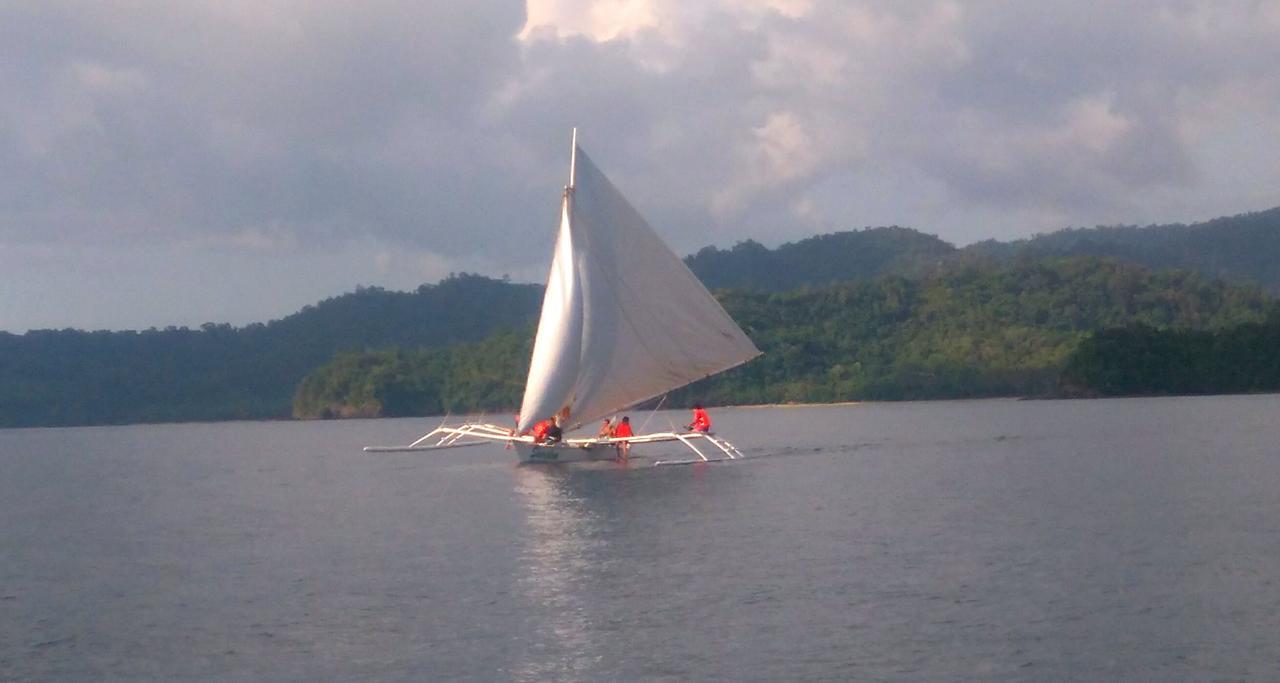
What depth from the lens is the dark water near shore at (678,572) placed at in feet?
51.0

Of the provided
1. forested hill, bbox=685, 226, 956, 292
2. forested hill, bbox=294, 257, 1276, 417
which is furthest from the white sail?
forested hill, bbox=685, 226, 956, 292

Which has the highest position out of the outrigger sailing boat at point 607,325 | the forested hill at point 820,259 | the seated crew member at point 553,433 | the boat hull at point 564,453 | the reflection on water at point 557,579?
the forested hill at point 820,259

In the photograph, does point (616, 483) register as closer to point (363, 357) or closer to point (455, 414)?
point (455, 414)

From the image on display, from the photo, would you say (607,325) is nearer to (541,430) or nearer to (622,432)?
(541,430)

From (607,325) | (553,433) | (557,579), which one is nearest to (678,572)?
(557,579)

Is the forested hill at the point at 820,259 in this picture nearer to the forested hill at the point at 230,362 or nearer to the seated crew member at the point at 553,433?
the forested hill at the point at 230,362

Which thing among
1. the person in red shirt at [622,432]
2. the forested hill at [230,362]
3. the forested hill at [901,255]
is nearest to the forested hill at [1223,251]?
the forested hill at [901,255]

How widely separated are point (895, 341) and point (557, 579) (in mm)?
85955

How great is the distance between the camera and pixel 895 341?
10456 centimetres

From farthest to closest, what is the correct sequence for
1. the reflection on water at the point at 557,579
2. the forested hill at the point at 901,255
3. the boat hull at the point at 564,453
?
the forested hill at the point at 901,255, the boat hull at the point at 564,453, the reflection on water at the point at 557,579

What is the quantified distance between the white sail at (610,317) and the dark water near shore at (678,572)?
2.05 meters

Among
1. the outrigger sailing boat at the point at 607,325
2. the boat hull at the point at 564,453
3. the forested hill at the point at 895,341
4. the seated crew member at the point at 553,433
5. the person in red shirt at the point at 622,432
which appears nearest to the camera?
the outrigger sailing boat at the point at 607,325

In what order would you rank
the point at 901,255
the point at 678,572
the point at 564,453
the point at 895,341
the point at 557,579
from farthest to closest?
1. the point at 901,255
2. the point at 895,341
3. the point at 564,453
4. the point at 678,572
5. the point at 557,579

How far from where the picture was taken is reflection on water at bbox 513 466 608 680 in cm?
1551
